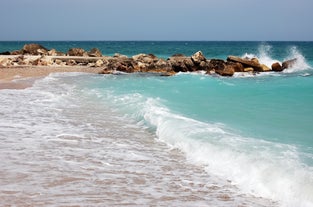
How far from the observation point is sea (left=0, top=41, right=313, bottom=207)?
230 inches

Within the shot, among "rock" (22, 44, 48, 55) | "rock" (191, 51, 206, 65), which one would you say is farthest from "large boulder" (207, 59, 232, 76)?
"rock" (22, 44, 48, 55)

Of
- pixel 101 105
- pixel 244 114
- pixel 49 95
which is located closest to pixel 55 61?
pixel 49 95

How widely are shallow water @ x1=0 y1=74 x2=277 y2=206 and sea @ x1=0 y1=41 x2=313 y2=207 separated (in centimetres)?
1

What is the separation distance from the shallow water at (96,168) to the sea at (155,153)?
1 cm

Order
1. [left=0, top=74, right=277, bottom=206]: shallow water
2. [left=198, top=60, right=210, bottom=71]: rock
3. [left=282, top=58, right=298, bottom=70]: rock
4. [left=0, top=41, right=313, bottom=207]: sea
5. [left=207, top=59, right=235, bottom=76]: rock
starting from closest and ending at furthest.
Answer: [left=0, top=74, right=277, bottom=206]: shallow water, [left=0, top=41, right=313, bottom=207]: sea, [left=207, top=59, right=235, bottom=76]: rock, [left=198, top=60, right=210, bottom=71]: rock, [left=282, top=58, right=298, bottom=70]: rock

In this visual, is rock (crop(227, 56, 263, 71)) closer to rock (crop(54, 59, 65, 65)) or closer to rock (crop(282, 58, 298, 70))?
rock (crop(282, 58, 298, 70))

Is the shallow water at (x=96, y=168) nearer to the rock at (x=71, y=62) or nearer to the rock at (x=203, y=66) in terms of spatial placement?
the rock at (x=203, y=66)

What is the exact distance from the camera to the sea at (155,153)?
19.2ft

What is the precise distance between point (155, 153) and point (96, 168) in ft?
5.13

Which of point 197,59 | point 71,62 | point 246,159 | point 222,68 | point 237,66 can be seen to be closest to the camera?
point 246,159

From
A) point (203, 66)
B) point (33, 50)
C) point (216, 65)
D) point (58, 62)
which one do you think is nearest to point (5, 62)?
point (58, 62)

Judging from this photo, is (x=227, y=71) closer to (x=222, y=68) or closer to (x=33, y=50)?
(x=222, y=68)

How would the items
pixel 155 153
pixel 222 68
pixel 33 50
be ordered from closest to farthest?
pixel 155 153, pixel 222 68, pixel 33 50

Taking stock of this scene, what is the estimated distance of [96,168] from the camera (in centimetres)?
713
